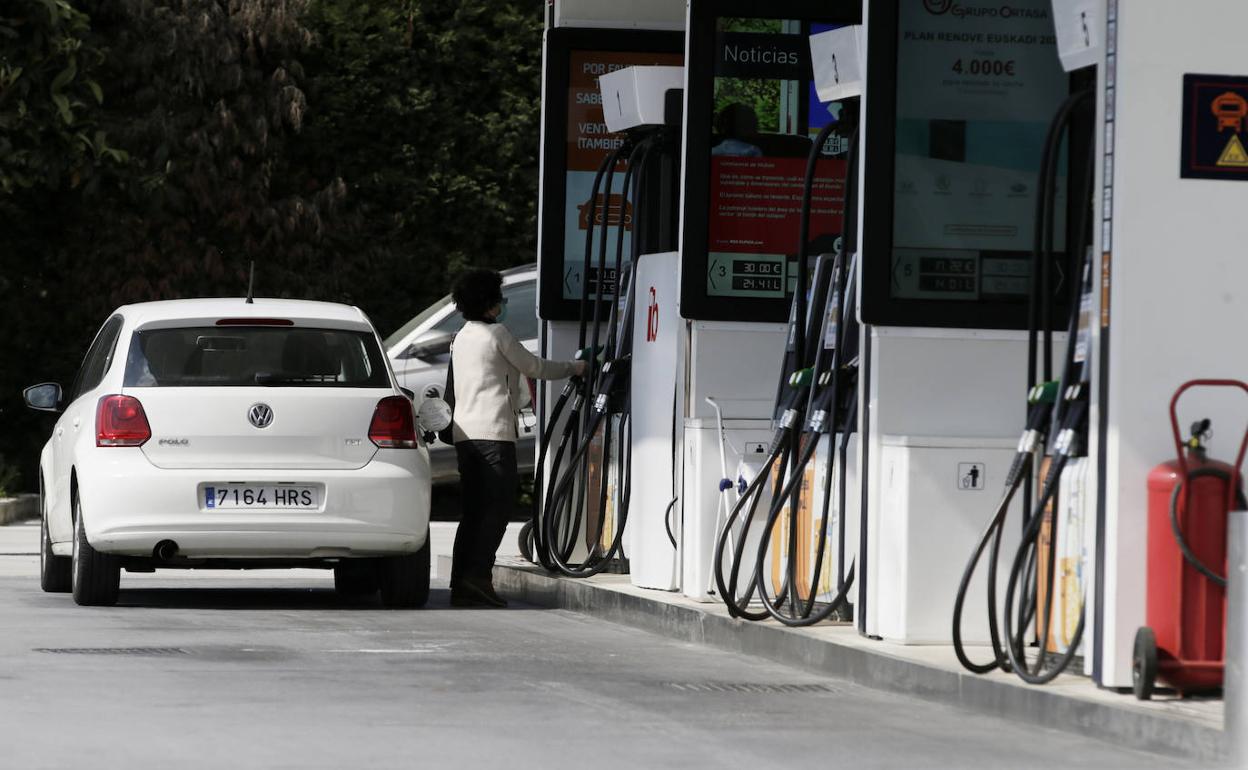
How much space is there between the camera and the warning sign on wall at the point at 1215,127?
27.9 ft

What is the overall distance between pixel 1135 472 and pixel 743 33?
5.01 m

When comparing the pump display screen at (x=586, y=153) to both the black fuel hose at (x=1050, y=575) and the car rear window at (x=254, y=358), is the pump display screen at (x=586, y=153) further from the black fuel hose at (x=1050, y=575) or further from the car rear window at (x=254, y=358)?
the black fuel hose at (x=1050, y=575)

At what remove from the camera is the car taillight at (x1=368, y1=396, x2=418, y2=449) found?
1299 cm

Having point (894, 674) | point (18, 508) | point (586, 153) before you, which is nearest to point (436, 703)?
point (894, 674)

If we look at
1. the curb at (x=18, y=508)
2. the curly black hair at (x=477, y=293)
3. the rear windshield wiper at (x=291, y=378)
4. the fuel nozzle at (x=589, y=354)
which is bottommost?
the curb at (x=18, y=508)

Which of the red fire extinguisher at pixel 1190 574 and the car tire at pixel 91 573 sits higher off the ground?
the red fire extinguisher at pixel 1190 574

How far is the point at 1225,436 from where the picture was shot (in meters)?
8.52

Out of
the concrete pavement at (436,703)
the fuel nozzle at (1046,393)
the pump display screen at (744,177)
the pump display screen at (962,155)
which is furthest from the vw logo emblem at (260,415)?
the fuel nozzle at (1046,393)

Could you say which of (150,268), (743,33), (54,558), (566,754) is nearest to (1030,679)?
(566,754)

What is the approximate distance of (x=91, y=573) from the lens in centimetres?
1314

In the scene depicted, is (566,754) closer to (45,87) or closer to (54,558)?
(54,558)

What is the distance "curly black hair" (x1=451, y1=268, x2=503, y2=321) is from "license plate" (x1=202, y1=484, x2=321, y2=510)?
63.7 inches

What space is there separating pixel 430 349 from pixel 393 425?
8.59 meters

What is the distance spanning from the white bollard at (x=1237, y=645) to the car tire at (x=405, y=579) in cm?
657
